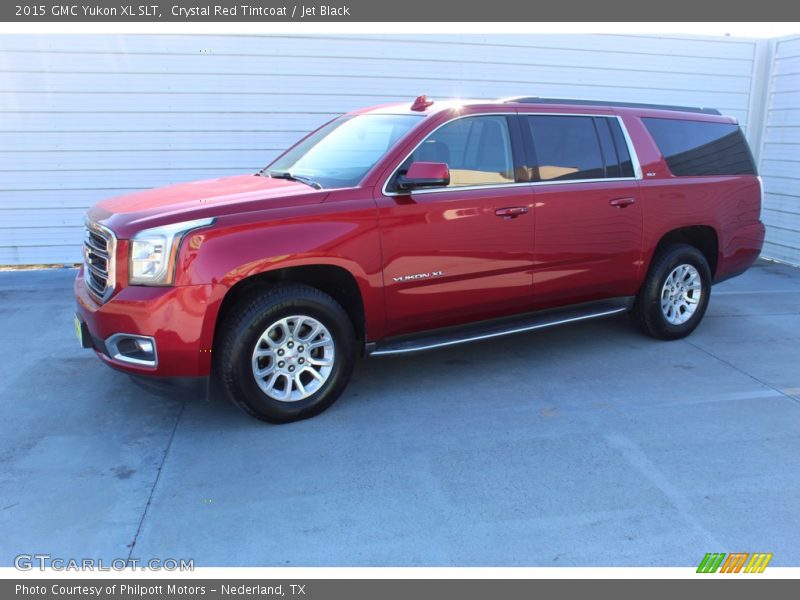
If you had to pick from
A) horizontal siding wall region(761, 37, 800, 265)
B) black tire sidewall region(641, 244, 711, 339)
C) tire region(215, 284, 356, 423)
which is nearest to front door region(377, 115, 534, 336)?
tire region(215, 284, 356, 423)

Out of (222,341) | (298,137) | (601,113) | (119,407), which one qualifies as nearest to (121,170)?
(298,137)

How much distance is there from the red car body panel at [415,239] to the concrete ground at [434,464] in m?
0.52

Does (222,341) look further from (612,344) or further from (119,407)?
(612,344)

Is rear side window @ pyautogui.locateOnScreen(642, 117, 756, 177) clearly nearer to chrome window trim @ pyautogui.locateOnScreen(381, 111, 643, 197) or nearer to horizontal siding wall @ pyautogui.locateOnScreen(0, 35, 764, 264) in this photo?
chrome window trim @ pyautogui.locateOnScreen(381, 111, 643, 197)

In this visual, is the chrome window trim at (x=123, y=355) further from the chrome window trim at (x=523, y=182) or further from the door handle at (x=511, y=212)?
the door handle at (x=511, y=212)

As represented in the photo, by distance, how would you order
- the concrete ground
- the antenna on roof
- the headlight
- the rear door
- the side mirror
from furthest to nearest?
1. the rear door
2. the antenna on roof
3. the side mirror
4. the headlight
5. the concrete ground

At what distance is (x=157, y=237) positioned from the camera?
351 centimetres

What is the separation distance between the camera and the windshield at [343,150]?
4.24 m

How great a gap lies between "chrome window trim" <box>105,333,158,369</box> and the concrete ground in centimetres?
48

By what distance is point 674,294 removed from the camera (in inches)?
218

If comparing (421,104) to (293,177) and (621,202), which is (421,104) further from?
(621,202)

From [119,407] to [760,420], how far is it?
162 inches

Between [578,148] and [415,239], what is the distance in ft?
5.42

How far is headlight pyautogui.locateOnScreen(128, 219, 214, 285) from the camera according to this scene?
11.5ft
